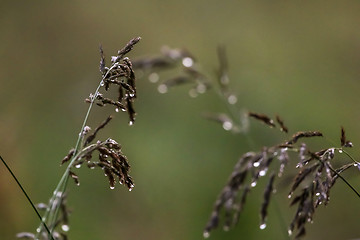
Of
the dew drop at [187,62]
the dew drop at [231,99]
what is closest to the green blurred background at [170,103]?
the dew drop at [231,99]

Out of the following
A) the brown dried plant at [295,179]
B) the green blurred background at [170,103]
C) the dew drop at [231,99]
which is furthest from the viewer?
the green blurred background at [170,103]

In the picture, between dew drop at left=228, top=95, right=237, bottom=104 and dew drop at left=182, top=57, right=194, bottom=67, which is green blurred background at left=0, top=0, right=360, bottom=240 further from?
dew drop at left=182, top=57, right=194, bottom=67

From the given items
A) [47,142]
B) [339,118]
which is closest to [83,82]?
[47,142]

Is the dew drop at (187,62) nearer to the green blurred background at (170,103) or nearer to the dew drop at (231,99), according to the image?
the dew drop at (231,99)

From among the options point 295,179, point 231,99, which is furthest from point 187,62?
point 295,179

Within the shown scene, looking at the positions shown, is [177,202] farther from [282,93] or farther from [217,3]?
[217,3]

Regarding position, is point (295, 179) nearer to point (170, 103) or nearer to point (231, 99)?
point (231, 99)

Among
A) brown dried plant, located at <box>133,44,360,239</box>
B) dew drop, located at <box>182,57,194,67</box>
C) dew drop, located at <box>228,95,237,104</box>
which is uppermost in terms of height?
dew drop, located at <box>182,57,194,67</box>

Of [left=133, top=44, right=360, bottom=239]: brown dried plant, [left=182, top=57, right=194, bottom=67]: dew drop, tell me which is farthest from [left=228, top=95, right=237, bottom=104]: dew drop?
[left=133, top=44, right=360, bottom=239]: brown dried plant
